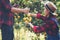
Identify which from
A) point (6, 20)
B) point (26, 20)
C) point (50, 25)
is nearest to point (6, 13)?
point (6, 20)

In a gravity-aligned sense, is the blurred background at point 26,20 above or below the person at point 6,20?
below

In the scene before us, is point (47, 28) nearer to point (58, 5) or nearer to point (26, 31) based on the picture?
point (26, 31)

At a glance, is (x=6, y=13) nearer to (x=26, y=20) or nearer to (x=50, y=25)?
(x=50, y=25)

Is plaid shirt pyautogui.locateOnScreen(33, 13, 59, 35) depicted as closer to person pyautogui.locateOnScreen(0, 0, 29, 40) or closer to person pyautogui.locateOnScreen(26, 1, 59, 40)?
person pyautogui.locateOnScreen(26, 1, 59, 40)

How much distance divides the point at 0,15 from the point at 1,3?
20 centimetres

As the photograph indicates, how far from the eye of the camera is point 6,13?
414 centimetres

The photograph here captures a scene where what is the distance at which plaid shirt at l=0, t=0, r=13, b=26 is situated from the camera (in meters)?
4.06

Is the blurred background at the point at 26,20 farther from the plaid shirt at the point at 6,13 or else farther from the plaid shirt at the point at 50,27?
the plaid shirt at the point at 50,27

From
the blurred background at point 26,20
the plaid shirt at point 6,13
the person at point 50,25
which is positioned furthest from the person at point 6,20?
the blurred background at point 26,20

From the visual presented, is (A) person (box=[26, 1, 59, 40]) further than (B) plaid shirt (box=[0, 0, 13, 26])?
Yes

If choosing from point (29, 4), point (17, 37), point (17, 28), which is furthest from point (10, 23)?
point (29, 4)

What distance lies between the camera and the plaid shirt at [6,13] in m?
4.06

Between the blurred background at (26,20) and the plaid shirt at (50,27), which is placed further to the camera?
the blurred background at (26,20)

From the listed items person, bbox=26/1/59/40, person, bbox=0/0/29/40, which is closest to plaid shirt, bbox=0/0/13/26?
person, bbox=0/0/29/40
